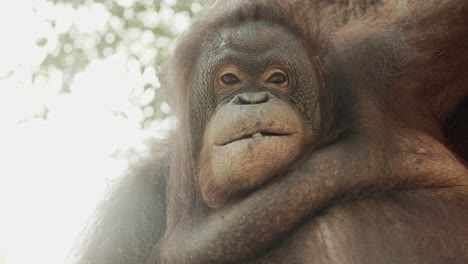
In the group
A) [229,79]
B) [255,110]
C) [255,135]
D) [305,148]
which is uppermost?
[229,79]

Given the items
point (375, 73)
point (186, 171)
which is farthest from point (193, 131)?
point (375, 73)

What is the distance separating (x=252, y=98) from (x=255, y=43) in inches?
14.2

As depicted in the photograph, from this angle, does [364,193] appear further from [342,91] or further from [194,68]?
[194,68]

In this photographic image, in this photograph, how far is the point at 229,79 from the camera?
10.7 ft

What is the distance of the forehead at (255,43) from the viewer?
3.24 metres

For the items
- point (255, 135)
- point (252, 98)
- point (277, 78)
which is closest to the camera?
point (255, 135)

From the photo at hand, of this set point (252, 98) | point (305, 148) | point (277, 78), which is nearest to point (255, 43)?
point (277, 78)

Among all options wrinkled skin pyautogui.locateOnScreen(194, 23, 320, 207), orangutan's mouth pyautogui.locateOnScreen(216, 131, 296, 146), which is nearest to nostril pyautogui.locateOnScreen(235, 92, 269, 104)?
wrinkled skin pyautogui.locateOnScreen(194, 23, 320, 207)

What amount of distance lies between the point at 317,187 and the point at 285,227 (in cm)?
23

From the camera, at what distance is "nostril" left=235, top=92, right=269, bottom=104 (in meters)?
3.01

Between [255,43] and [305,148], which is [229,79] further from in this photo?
[305,148]

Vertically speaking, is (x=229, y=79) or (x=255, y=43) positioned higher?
(x=255, y=43)

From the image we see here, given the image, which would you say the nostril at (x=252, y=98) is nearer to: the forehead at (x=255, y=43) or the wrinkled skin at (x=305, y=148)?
the wrinkled skin at (x=305, y=148)

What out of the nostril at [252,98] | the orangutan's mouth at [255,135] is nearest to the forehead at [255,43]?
the nostril at [252,98]
